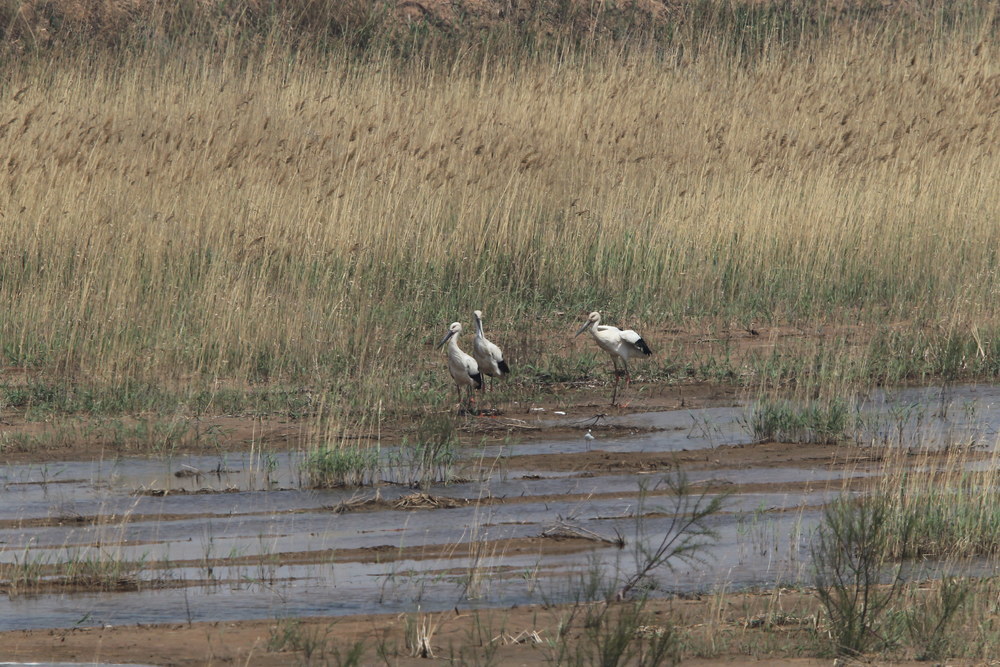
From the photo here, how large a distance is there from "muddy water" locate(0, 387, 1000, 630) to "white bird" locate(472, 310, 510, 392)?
41.9 inches

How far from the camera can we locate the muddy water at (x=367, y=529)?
6191mm

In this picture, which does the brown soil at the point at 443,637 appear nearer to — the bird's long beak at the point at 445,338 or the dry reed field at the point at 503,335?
the dry reed field at the point at 503,335

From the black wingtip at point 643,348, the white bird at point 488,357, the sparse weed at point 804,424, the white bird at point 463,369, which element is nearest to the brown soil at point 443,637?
the sparse weed at point 804,424

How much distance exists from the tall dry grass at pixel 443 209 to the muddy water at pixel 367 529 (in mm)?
1691

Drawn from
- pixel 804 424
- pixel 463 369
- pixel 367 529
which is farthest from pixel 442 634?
pixel 463 369

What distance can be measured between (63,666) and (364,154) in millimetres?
9577

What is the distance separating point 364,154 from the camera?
14367mm

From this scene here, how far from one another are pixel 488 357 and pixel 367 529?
3.24m

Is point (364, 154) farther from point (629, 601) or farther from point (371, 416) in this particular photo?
point (629, 601)

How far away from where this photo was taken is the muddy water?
6.19 m

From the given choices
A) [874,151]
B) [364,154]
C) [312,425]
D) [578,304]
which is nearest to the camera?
[312,425]

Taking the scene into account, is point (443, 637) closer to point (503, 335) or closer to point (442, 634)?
point (442, 634)

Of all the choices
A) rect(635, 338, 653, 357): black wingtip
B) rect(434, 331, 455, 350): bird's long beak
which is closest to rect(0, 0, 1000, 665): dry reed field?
rect(434, 331, 455, 350): bird's long beak

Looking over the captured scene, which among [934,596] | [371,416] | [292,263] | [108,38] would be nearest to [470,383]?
[371,416]
